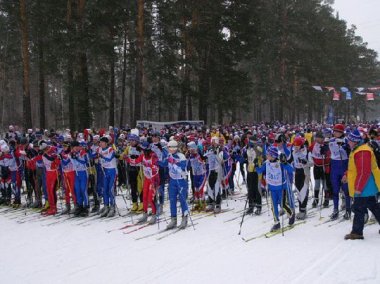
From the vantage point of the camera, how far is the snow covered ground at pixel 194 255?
623 cm

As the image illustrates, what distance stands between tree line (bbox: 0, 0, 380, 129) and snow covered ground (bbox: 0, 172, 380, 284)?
14467mm

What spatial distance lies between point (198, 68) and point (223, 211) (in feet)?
64.6

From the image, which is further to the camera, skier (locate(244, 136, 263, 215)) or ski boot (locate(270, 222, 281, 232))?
skier (locate(244, 136, 263, 215))

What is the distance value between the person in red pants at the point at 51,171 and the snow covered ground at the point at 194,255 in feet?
5.29

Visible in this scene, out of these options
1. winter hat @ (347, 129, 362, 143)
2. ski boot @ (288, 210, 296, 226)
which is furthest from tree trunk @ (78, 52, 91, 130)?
winter hat @ (347, 129, 362, 143)

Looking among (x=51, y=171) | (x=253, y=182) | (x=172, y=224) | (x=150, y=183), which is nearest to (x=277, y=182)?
(x=253, y=182)

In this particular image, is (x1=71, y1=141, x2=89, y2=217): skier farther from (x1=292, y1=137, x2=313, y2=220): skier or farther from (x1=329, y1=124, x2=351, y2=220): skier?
(x1=329, y1=124, x2=351, y2=220): skier

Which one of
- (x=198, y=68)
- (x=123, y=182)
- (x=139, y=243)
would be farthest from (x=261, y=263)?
(x=198, y=68)

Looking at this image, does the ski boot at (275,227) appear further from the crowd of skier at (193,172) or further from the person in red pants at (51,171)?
the person in red pants at (51,171)

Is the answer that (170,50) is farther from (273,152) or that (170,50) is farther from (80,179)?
(273,152)

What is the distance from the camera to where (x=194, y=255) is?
7.30m

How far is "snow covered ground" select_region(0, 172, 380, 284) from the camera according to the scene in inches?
245

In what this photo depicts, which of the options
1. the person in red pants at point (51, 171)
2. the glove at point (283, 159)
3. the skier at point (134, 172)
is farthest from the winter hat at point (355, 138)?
the person in red pants at point (51, 171)

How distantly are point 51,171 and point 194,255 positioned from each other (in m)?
5.75
